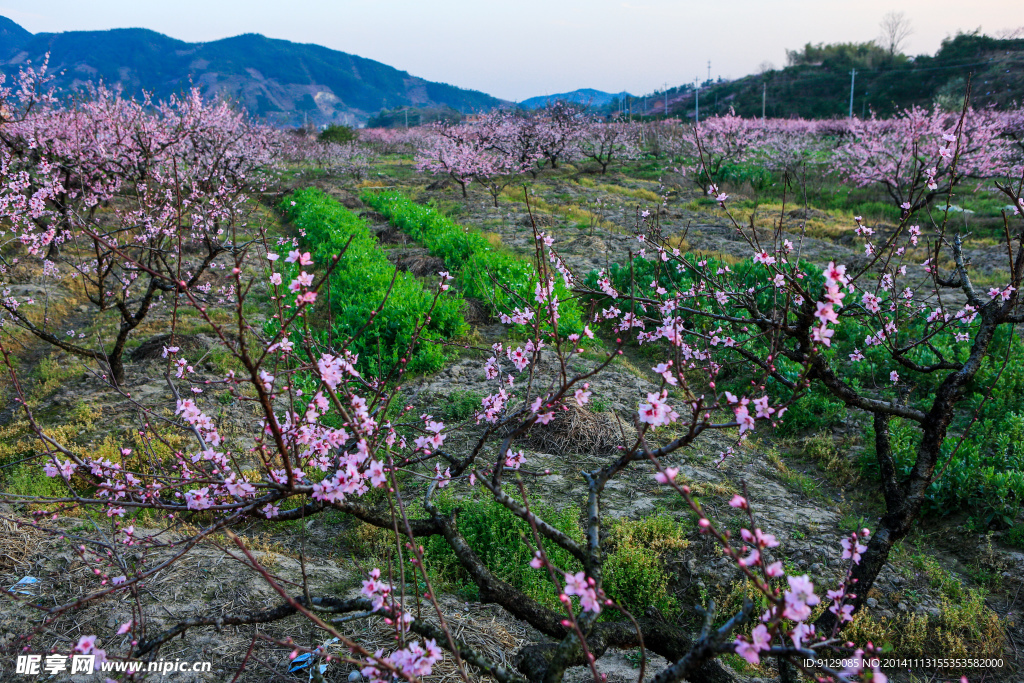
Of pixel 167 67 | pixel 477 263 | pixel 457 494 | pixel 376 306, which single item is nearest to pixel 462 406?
pixel 457 494

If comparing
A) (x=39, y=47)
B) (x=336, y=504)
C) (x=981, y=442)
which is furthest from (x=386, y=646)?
(x=39, y=47)

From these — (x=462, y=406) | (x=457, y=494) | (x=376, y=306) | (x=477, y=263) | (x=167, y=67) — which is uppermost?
(x=167, y=67)

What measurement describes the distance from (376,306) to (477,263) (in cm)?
255

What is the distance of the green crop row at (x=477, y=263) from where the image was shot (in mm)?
8219

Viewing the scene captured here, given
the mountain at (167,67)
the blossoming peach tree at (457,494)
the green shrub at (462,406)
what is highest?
the mountain at (167,67)

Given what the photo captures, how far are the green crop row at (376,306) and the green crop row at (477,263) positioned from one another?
644mm

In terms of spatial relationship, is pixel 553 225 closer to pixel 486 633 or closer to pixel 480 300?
pixel 480 300

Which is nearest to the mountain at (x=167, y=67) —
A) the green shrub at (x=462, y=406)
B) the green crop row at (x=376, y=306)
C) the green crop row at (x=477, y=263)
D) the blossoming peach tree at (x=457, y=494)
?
the green crop row at (x=477, y=263)

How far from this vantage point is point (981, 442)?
534cm

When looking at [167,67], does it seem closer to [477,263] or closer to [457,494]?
[477,263]

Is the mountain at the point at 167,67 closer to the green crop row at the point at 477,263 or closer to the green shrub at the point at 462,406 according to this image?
the green crop row at the point at 477,263

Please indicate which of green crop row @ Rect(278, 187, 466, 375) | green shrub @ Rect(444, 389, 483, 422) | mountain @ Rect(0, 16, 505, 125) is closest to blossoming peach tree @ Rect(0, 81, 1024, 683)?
green shrub @ Rect(444, 389, 483, 422)

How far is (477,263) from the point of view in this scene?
33.5 feet

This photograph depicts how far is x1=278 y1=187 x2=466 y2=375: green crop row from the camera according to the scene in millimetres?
7617
